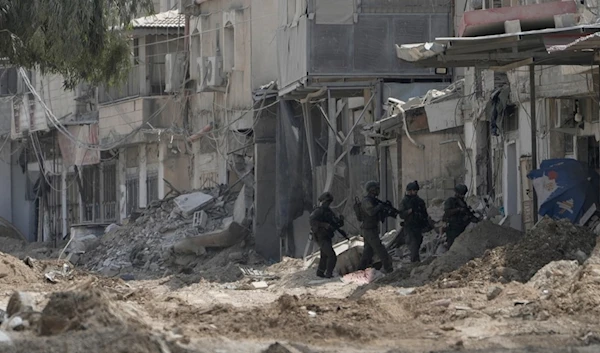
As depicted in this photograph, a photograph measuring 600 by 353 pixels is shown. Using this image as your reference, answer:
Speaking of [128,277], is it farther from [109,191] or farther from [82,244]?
[109,191]

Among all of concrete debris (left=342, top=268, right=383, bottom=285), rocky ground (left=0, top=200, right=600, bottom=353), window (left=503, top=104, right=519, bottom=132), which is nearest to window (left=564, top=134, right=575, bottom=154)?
window (left=503, top=104, right=519, bottom=132)

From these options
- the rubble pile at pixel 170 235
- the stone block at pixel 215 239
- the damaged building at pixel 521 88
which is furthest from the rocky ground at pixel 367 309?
the rubble pile at pixel 170 235

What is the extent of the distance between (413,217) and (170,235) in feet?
40.1

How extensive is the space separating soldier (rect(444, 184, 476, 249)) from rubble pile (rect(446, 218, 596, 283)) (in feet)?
10.2

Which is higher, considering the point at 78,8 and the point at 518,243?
the point at 78,8

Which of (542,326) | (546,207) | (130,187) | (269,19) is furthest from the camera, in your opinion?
(130,187)

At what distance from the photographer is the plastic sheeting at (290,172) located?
108 feet

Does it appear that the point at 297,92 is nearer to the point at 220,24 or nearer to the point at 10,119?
the point at 220,24

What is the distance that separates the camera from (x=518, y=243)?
1953 cm

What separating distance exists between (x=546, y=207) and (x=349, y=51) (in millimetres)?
9186

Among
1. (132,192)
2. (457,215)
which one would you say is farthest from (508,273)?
(132,192)

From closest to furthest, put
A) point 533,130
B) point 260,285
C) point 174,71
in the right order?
point 533,130 < point 260,285 < point 174,71

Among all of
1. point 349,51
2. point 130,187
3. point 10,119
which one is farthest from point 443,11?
point 10,119

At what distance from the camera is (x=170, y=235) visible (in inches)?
1362
